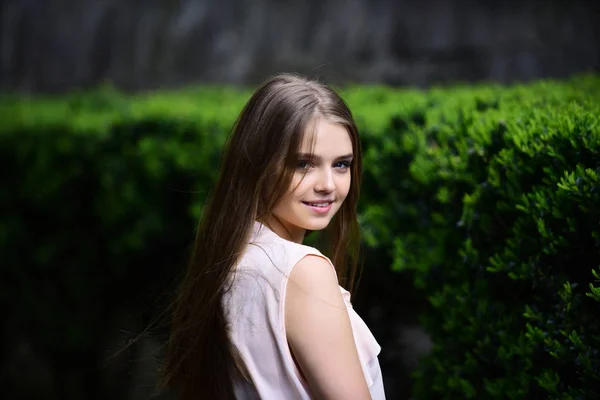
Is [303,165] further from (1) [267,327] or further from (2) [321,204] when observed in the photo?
(1) [267,327]

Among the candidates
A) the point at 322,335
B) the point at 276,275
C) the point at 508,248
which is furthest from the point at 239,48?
the point at 322,335

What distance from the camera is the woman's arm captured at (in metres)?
2.04

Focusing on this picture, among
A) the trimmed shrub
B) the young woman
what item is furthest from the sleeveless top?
the trimmed shrub

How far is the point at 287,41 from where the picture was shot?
9.12 meters

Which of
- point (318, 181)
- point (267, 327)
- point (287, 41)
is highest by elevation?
point (287, 41)

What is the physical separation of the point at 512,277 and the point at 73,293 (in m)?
3.81

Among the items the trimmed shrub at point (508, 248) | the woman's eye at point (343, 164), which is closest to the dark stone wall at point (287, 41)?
the trimmed shrub at point (508, 248)

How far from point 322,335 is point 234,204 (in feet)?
1.66

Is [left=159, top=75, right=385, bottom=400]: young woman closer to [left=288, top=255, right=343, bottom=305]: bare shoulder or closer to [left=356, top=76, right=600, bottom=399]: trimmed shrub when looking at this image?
[left=288, top=255, right=343, bottom=305]: bare shoulder

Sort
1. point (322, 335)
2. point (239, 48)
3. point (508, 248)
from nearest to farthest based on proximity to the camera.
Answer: point (322, 335) → point (508, 248) → point (239, 48)

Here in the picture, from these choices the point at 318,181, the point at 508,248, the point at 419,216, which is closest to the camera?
the point at 318,181

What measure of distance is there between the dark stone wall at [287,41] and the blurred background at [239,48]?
0.04ft

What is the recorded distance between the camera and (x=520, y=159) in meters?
2.67

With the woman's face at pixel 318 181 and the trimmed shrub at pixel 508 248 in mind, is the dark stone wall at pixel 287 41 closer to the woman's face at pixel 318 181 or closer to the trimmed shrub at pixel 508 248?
the trimmed shrub at pixel 508 248
